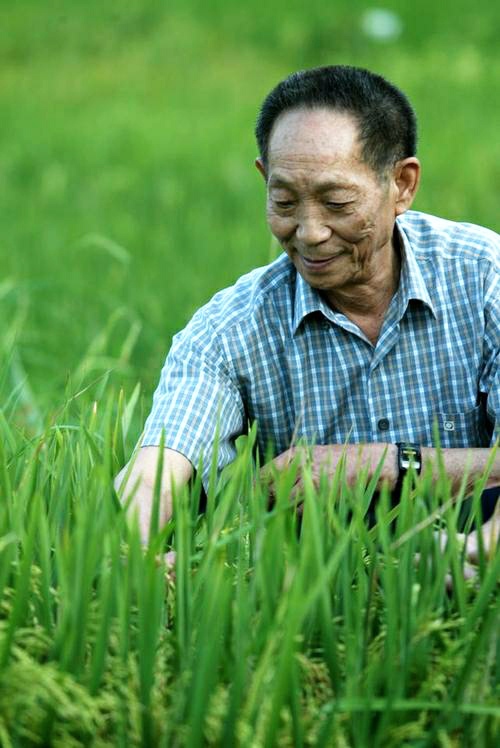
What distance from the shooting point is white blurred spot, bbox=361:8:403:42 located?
1212 centimetres

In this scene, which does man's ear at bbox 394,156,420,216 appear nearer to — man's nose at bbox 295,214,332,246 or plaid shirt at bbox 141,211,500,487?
plaid shirt at bbox 141,211,500,487

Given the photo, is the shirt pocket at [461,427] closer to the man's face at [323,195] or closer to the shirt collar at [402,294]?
the shirt collar at [402,294]

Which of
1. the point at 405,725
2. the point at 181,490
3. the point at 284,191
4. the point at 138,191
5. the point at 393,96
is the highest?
the point at 138,191

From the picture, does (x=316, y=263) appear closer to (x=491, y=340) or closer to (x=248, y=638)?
(x=491, y=340)

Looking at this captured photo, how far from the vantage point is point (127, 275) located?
5.58 m

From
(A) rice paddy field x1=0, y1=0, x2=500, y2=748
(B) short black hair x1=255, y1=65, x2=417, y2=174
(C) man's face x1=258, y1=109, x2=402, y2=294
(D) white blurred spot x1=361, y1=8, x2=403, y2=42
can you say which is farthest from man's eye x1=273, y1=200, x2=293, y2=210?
(D) white blurred spot x1=361, y1=8, x2=403, y2=42

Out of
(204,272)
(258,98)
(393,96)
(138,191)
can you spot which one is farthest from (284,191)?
(258,98)

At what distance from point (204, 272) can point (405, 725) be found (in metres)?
4.09

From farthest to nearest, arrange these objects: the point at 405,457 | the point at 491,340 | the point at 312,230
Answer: the point at 491,340 < the point at 405,457 < the point at 312,230

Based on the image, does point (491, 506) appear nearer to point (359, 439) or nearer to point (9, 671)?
point (359, 439)

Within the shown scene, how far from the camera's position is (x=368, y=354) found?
262 cm

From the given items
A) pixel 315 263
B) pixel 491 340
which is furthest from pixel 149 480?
pixel 491 340

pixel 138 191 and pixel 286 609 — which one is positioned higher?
pixel 138 191

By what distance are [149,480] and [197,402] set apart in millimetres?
294
